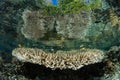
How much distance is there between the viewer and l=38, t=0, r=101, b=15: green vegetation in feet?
25.3

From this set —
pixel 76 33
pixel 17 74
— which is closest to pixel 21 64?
pixel 17 74

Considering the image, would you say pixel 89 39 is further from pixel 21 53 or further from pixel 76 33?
pixel 21 53

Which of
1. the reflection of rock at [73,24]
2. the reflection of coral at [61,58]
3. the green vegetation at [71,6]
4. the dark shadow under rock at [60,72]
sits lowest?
the dark shadow under rock at [60,72]

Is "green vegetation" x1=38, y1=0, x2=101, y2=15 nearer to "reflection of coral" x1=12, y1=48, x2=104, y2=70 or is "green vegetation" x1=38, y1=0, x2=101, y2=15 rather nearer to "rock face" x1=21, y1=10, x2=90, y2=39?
"rock face" x1=21, y1=10, x2=90, y2=39

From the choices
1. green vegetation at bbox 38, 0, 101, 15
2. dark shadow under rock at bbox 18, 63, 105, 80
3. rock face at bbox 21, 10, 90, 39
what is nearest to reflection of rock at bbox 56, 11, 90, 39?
rock face at bbox 21, 10, 90, 39

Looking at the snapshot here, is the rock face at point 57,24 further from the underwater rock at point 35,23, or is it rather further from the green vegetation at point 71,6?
the green vegetation at point 71,6

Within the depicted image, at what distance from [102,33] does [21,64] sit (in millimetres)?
2176

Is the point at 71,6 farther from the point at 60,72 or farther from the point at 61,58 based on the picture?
the point at 60,72

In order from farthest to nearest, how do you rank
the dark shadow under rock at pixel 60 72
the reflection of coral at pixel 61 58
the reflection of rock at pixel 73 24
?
the reflection of rock at pixel 73 24 < the dark shadow under rock at pixel 60 72 < the reflection of coral at pixel 61 58

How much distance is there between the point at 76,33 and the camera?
789 centimetres

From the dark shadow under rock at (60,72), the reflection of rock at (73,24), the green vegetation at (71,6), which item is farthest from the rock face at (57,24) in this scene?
the dark shadow under rock at (60,72)

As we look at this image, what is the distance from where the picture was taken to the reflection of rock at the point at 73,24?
7.74m

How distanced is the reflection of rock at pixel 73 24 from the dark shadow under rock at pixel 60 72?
85 cm

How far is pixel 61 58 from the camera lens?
6.99 m
